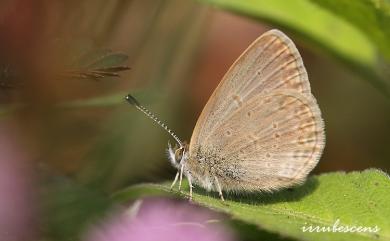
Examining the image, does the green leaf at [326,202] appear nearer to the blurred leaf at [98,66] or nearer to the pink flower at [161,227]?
the pink flower at [161,227]

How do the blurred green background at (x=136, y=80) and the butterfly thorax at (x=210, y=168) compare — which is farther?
the butterfly thorax at (x=210, y=168)

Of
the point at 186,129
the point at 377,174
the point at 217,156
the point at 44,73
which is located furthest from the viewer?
the point at 186,129

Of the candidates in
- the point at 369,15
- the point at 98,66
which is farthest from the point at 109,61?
the point at 369,15

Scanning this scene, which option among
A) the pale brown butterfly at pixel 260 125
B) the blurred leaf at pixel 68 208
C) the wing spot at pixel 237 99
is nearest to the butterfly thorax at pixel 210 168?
the pale brown butterfly at pixel 260 125

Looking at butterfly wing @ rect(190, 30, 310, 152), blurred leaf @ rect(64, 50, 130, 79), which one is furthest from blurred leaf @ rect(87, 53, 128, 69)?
butterfly wing @ rect(190, 30, 310, 152)

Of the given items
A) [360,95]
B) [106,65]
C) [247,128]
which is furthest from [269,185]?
[360,95]

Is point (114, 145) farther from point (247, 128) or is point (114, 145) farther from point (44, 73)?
point (44, 73)

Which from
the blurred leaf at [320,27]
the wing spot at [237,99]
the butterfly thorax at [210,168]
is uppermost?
the blurred leaf at [320,27]
